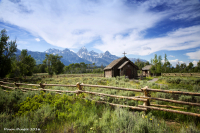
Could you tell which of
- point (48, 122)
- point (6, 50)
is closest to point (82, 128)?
point (48, 122)

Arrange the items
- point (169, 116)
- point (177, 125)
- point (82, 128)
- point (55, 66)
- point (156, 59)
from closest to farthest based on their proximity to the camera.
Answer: point (82, 128) < point (177, 125) < point (169, 116) < point (156, 59) < point (55, 66)

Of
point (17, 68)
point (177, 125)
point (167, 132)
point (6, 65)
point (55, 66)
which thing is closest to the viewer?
point (167, 132)

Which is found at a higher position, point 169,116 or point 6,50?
point 6,50

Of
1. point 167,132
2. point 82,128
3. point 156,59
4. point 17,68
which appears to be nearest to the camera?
point 167,132

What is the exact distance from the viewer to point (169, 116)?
411cm

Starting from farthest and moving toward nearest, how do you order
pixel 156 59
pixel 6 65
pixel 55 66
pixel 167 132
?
pixel 55 66, pixel 156 59, pixel 6 65, pixel 167 132

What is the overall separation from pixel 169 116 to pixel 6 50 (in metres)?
26.6

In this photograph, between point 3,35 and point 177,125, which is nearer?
point 177,125

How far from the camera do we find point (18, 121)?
333cm

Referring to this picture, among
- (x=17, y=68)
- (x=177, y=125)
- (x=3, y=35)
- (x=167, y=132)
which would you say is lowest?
(x=177, y=125)

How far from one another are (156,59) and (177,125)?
35.5 metres

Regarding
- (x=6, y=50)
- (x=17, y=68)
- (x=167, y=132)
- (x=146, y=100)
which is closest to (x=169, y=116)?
(x=146, y=100)

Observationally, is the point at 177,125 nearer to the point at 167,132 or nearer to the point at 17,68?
the point at 167,132

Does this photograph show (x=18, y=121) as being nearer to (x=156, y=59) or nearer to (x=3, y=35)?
(x=3, y=35)
